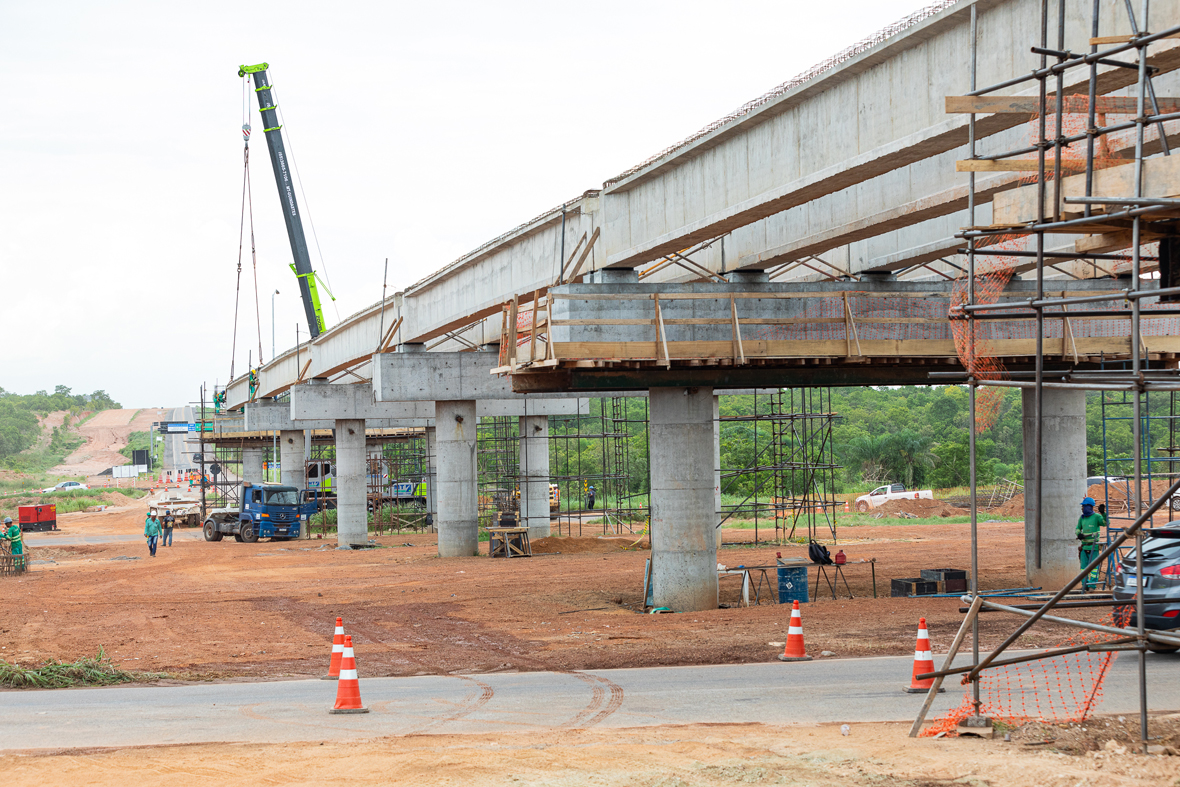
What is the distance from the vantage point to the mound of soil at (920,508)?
178 ft

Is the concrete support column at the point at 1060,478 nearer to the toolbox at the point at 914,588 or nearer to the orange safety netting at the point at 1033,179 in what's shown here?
the toolbox at the point at 914,588

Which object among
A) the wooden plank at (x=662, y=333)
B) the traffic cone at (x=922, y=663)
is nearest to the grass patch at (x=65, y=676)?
the wooden plank at (x=662, y=333)

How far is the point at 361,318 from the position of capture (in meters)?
36.4

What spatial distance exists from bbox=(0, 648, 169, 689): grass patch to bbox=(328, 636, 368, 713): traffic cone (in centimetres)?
396

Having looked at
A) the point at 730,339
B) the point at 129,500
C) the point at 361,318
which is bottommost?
the point at 129,500

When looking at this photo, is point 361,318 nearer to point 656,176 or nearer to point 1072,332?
point 656,176

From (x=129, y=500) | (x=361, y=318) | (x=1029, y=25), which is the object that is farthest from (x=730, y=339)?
(x=129, y=500)

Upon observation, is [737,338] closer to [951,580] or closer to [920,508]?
[951,580]

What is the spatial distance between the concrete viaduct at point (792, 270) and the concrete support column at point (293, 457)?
3385 centimetres

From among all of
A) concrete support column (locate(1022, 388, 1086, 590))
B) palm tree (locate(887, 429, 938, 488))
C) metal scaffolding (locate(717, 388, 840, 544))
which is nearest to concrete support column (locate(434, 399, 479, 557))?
metal scaffolding (locate(717, 388, 840, 544))

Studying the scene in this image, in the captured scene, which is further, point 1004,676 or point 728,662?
point 728,662

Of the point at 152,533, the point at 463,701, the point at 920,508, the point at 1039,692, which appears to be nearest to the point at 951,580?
the point at 1039,692

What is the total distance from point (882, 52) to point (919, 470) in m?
63.7

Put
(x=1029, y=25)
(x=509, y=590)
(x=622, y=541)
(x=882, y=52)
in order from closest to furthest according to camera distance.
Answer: (x=1029, y=25)
(x=882, y=52)
(x=509, y=590)
(x=622, y=541)
